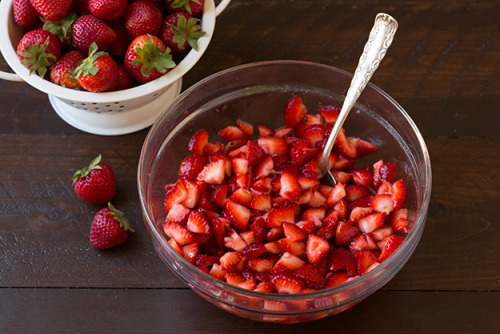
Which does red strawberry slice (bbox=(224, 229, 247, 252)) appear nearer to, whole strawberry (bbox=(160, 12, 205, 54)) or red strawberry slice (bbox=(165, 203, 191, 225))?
red strawberry slice (bbox=(165, 203, 191, 225))

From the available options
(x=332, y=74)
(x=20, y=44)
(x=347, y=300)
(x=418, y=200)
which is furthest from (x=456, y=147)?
(x=20, y=44)

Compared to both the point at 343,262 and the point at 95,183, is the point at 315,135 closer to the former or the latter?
the point at 343,262

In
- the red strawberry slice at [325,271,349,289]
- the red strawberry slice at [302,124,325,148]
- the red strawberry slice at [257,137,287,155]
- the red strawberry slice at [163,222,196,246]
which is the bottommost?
the red strawberry slice at [325,271,349,289]

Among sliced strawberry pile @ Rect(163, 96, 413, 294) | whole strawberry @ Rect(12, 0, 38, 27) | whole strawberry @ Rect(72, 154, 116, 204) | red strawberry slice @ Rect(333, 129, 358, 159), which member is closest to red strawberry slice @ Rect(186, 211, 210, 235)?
sliced strawberry pile @ Rect(163, 96, 413, 294)

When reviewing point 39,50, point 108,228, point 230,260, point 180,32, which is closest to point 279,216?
point 230,260

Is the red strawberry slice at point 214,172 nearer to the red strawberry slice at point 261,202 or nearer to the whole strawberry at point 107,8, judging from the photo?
the red strawberry slice at point 261,202

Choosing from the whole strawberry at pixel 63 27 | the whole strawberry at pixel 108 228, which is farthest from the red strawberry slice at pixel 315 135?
the whole strawberry at pixel 63 27

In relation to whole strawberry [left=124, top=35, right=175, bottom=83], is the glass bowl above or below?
below
